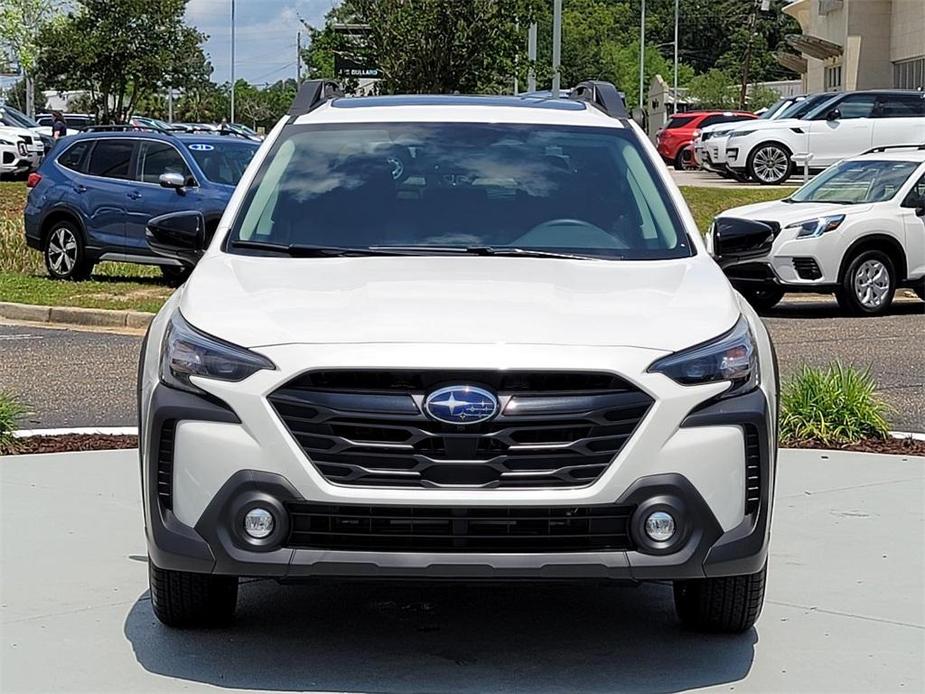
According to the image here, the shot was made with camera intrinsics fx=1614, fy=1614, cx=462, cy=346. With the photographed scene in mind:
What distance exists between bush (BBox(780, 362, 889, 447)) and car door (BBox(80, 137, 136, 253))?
430 inches

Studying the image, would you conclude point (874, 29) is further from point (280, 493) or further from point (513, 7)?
point (280, 493)

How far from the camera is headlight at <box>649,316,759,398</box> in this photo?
4.59 meters

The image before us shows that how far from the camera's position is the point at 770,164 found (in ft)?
95.5

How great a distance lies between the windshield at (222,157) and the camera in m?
18.5

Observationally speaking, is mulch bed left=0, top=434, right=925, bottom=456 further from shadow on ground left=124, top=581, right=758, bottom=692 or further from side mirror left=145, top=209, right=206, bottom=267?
shadow on ground left=124, top=581, right=758, bottom=692

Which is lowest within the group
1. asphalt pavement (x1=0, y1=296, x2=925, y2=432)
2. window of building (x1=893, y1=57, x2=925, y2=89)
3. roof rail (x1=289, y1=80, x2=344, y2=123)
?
asphalt pavement (x1=0, y1=296, x2=925, y2=432)

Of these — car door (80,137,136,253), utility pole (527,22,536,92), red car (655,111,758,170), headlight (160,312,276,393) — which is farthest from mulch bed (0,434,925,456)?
red car (655,111,758,170)

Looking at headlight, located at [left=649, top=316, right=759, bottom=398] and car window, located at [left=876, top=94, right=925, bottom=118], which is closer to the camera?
headlight, located at [left=649, top=316, right=759, bottom=398]

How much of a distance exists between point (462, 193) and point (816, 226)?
10856 millimetres

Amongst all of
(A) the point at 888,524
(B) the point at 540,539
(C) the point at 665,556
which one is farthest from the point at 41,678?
(A) the point at 888,524

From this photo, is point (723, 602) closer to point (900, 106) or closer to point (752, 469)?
point (752, 469)

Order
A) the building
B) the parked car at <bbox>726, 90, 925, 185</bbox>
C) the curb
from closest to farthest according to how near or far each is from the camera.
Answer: the curb
the parked car at <bbox>726, 90, 925, 185</bbox>
the building

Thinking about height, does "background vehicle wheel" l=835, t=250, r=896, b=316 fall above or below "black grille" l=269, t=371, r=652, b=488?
below

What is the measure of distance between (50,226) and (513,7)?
797 cm
